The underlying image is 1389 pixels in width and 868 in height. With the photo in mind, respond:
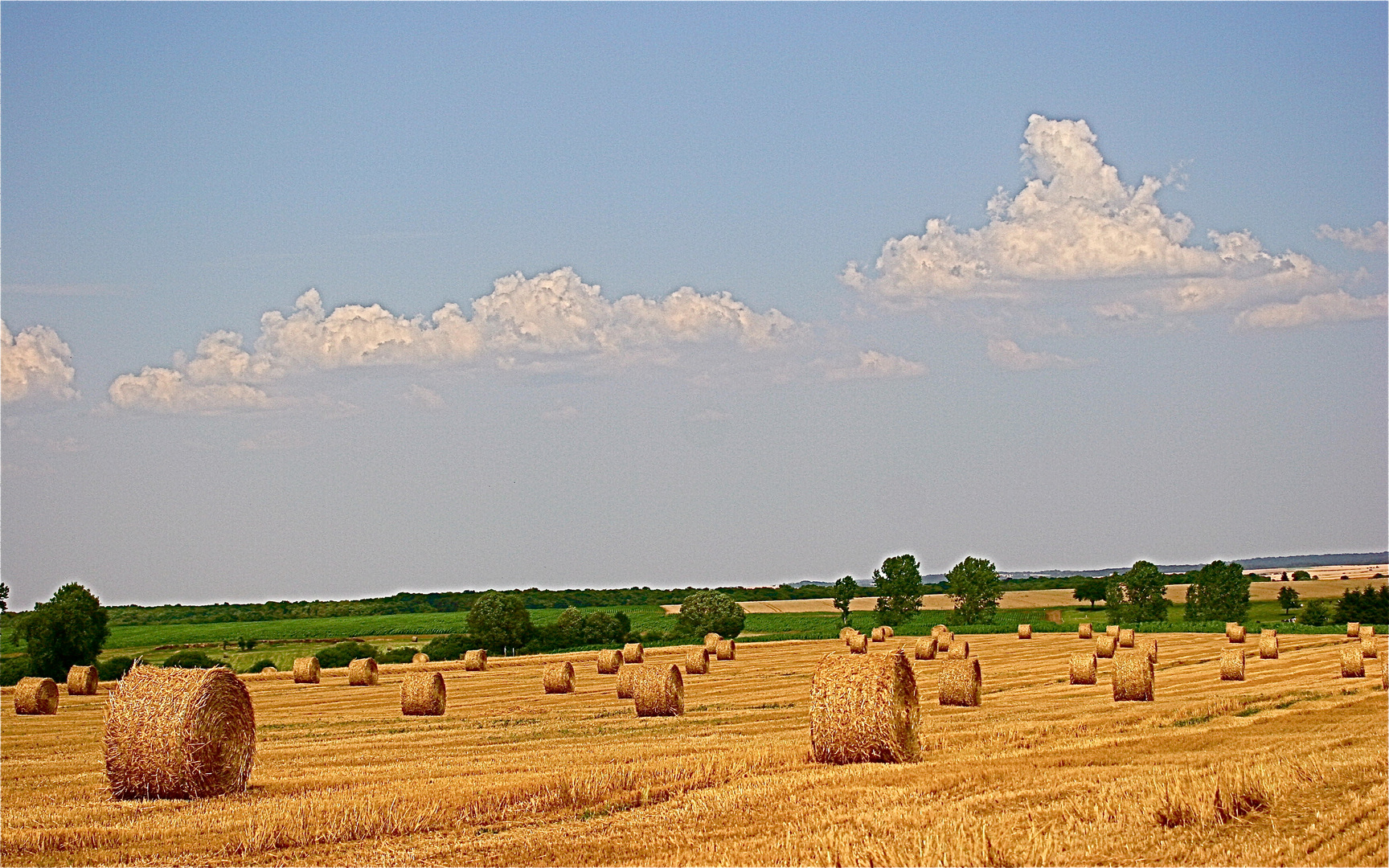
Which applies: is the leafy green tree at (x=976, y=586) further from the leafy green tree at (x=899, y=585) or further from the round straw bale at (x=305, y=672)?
the round straw bale at (x=305, y=672)

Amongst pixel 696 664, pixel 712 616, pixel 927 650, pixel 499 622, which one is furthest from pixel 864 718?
pixel 712 616

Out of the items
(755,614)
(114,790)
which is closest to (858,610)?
(755,614)

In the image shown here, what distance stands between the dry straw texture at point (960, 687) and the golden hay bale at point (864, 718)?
883 cm

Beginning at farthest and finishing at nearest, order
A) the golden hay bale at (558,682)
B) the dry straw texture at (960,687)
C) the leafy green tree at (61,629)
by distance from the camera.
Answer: the leafy green tree at (61,629)
the golden hay bale at (558,682)
the dry straw texture at (960,687)

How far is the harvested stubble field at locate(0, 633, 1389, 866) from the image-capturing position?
38.4 ft

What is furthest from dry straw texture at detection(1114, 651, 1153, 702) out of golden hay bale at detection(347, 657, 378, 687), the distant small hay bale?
the distant small hay bale

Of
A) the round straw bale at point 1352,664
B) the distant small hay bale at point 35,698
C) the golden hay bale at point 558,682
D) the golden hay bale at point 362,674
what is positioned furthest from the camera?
the golden hay bale at point 362,674

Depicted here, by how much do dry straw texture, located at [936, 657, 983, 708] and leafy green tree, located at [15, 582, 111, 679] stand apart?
3724 cm

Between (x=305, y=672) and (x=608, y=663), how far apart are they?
8466 millimetres

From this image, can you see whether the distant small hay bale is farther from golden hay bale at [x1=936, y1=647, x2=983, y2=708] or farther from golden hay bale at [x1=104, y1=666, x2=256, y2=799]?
golden hay bale at [x1=936, y1=647, x2=983, y2=708]

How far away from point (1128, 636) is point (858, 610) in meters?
56.9

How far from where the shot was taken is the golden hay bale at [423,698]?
2970 cm

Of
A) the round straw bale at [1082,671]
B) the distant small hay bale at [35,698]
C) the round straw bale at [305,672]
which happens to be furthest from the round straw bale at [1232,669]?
the distant small hay bale at [35,698]

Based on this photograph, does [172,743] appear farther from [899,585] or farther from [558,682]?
[899,585]
